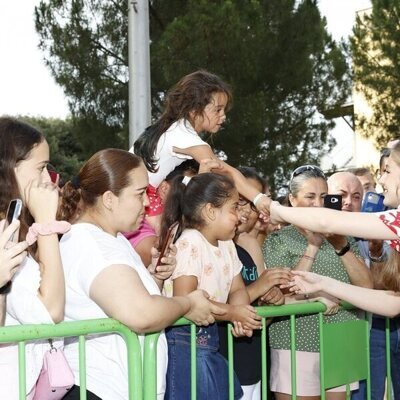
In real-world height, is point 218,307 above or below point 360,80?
below

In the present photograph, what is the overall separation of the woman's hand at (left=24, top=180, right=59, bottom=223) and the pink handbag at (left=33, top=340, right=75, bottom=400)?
465 millimetres

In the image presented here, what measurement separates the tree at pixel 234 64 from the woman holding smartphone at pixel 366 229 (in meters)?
9.70

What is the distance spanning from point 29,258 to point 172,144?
1590 mm

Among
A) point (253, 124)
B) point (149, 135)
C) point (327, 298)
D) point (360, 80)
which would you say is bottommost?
point (327, 298)

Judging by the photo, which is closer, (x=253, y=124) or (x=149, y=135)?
(x=149, y=135)

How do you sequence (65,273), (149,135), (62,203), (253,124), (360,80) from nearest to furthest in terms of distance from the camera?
(65,273) < (62,203) < (149,135) < (253,124) < (360,80)

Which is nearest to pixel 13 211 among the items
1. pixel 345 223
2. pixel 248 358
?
pixel 345 223

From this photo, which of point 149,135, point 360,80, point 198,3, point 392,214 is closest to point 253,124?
point 198,3

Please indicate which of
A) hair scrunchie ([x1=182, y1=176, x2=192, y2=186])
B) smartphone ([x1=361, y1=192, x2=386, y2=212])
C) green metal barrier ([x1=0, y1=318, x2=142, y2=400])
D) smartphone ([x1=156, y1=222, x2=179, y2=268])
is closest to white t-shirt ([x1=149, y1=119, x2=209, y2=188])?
hair scrunchie ([x1=182, y1=176, x2=192, y2=186])

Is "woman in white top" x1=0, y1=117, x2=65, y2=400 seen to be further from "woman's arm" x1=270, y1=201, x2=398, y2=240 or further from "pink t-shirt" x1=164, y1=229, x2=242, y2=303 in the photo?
"woman's arm" x1=270, y1=201, x2=398, y2=240

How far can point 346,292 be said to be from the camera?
3914 millimetres

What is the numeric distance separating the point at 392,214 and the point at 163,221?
3.74 ft

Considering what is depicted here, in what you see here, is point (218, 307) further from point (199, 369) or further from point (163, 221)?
point (163, 221)

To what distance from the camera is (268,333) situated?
14.7ft
